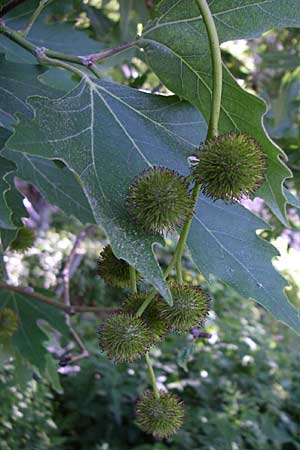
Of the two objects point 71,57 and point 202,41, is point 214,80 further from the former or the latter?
A: point 71,57

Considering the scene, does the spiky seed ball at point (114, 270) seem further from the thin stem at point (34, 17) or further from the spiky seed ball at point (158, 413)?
the thin stem at point (34, 17)

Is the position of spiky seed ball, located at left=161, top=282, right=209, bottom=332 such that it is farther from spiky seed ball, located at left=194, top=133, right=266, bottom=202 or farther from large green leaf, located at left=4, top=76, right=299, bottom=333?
spiky seed ball, located at left=194, top=133, right=266, bottom=202

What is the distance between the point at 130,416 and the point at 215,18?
10.1 feet

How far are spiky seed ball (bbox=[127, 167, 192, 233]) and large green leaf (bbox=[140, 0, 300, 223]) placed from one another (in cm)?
20

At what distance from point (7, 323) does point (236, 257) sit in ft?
3.23

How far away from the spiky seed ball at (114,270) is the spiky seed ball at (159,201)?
0.17 metres

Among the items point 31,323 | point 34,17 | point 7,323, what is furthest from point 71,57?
point 31,323

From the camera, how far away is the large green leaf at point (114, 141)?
2.86 ft

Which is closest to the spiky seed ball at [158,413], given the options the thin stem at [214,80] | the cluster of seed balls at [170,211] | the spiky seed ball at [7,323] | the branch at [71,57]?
the cluster of seed balls at [170,211]

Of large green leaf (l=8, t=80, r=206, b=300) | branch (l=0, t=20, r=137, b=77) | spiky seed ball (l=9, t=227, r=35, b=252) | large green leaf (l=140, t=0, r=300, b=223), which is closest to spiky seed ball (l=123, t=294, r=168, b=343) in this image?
large green leaf (l=8, t=80, r=206, b=300)

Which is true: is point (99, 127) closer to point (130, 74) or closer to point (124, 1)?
point (124, 1)

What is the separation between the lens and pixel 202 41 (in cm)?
108

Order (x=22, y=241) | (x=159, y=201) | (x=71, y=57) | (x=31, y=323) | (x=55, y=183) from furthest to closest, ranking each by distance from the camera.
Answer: (x=31, y=323) → (x=22, y=241) → (x=55, y=183) → (x=71, y=57) → (x=159, y=201)

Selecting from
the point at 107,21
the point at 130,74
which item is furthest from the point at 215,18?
the point at 130,74
